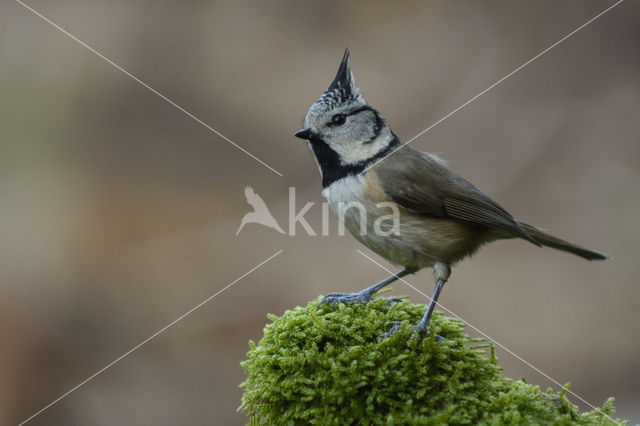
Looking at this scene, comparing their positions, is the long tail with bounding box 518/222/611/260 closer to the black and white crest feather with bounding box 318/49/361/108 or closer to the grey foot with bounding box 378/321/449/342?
the grey foot with bounding box 378/321/449/342

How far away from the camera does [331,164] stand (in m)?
3.19

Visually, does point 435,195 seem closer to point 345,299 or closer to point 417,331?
point 345,299

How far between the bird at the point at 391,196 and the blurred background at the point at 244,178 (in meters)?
2.73

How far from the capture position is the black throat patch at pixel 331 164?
315 centimetres

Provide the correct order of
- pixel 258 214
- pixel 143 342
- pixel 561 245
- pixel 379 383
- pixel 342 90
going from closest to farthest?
pixel 379 383 < pixel 342 90 < pixel 561 245 < pixel 143 342 < pixel 258 214

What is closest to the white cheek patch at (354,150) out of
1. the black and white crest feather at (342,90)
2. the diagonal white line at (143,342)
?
the black and white crest feather at (342,90)

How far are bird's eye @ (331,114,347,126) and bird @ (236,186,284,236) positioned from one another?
11.3ft

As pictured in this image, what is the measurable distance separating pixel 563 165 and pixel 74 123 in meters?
5.84

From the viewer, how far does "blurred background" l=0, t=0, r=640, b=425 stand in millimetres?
5547

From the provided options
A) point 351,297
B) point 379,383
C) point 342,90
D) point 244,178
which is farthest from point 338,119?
point 244,178

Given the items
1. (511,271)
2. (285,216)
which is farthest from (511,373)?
(285,216)

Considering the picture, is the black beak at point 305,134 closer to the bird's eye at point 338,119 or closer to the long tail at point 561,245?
the bird's eye at point 338,119

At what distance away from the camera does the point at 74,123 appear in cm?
638

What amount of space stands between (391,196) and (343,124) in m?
0.51
